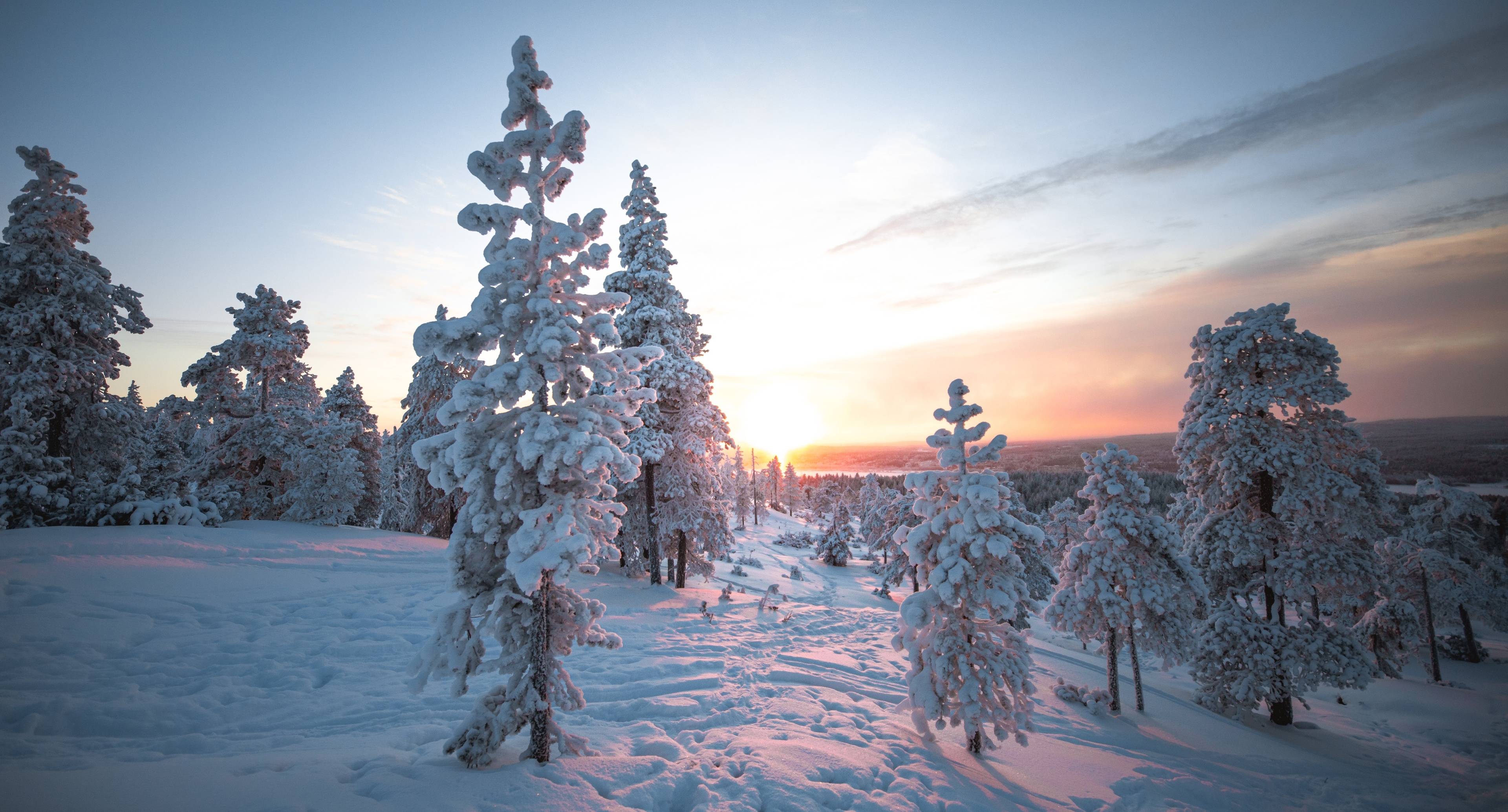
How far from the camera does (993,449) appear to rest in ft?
29.4

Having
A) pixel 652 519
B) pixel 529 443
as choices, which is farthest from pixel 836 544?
pixel 529 443

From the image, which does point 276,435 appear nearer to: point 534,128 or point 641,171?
point 641,171

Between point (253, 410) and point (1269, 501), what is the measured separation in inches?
1584

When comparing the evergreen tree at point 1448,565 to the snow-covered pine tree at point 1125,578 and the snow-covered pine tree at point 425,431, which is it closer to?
the snow-covered pine tree at point 1125,578

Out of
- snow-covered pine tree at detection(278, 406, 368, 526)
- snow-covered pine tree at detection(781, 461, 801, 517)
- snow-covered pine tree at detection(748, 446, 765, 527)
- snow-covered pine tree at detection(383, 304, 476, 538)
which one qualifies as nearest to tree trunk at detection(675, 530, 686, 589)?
snow-covered pine tree at detection(383, 304, 476, 538)

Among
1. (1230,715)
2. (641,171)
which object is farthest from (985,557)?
(641,171)

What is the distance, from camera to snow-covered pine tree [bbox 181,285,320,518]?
23859mm

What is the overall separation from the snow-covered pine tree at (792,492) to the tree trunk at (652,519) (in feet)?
345

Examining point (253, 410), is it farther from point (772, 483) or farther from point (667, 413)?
point (772, 483)

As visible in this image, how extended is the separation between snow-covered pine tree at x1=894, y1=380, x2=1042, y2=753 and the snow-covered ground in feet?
2.91

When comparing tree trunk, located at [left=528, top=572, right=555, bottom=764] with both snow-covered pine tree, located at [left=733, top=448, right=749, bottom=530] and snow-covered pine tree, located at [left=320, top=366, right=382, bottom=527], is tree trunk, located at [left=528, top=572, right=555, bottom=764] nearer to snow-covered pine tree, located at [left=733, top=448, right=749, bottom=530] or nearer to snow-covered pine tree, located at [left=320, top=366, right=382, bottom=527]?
snow-covered pine tree, located at [left=733, top=448, right=749, bottom=530]

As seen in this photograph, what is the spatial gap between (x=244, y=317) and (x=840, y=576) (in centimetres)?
3985

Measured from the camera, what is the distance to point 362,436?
28.8 meters

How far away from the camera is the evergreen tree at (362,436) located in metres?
29.2
